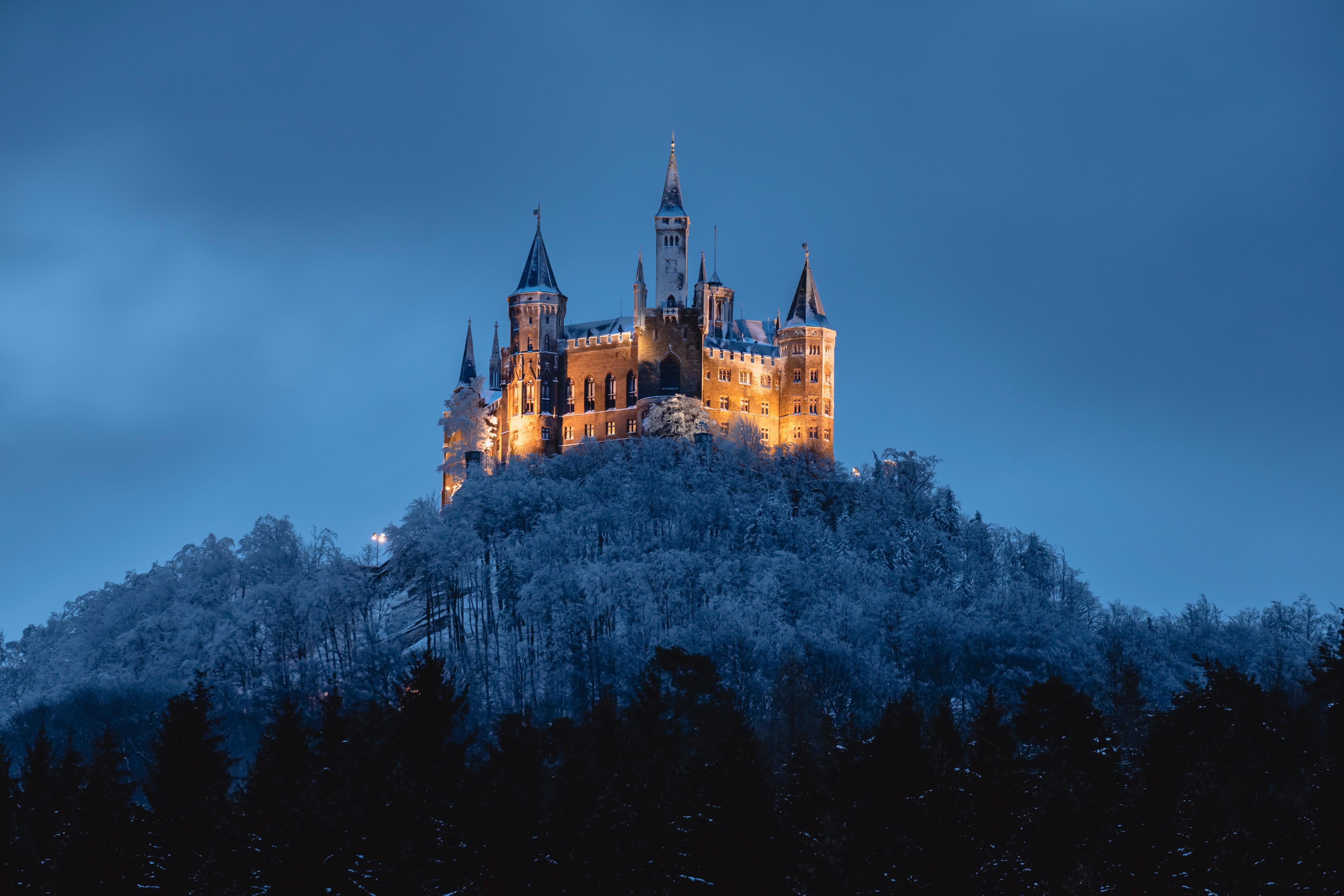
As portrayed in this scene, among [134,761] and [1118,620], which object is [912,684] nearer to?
[1118,620]

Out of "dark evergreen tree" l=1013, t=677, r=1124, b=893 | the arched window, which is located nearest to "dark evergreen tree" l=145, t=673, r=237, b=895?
"dark evergreen tree" l=1013, t=677, r=1124, b=893

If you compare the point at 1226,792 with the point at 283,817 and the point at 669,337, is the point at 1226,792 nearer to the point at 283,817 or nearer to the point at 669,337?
the point at 283,817

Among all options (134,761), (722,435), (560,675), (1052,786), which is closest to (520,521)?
(722,435)

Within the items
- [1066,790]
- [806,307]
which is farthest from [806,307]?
[1066,790]

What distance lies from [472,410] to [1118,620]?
49.5 m

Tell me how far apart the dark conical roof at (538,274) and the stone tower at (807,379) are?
56.8ft

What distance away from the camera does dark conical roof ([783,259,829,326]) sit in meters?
127

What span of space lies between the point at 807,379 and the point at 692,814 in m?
75.5

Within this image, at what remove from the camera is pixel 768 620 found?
90.0 meters

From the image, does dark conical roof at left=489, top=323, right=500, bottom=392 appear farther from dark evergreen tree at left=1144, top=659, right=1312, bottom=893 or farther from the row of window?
dark evergreen tree at left=1144, top=659, right=1312, bottom=893

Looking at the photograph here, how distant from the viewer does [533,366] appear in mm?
123125

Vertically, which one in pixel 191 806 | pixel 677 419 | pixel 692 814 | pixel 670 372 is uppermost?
pixel 670 372

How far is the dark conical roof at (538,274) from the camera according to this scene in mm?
125250

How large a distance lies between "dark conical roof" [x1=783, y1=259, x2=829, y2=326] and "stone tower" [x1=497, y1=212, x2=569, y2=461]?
1702 cm
